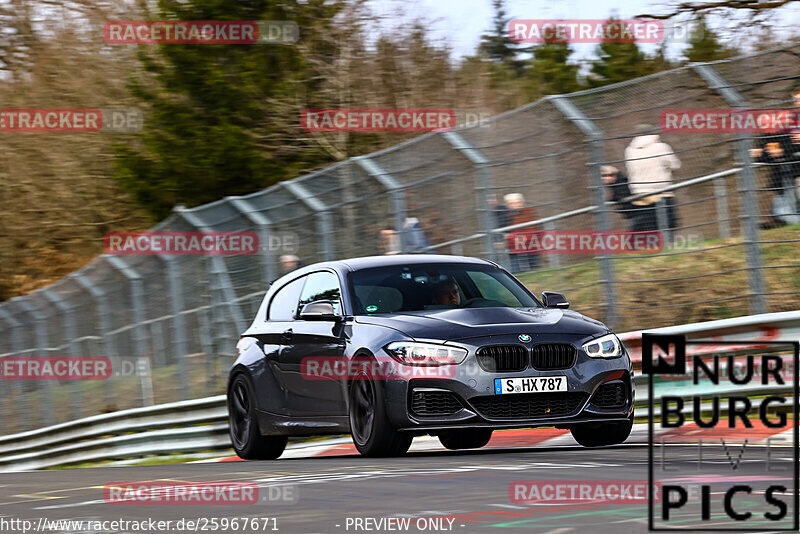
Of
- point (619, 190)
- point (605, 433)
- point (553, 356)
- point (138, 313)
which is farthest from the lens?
point (138, 313)

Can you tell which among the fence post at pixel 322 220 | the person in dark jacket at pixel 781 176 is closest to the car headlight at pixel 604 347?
the person in dark jacket at pixel 781 176

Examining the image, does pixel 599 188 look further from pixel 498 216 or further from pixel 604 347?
pixel 604 347

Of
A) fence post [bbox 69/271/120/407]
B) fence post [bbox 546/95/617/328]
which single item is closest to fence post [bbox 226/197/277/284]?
fence post [bbox 69/271/120/407]

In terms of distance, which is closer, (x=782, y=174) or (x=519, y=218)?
(x=782, y=174)

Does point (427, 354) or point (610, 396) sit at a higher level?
point (427, 354)

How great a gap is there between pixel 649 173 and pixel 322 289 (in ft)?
10.4

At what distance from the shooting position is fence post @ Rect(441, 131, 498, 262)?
536 inches

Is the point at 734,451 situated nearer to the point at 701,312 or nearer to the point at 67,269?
the point at 701,312

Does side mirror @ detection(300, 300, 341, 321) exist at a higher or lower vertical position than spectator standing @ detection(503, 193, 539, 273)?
lower

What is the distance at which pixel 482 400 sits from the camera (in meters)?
9.13

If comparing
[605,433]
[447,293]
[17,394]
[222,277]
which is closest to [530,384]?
[605,433]

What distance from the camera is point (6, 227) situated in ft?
122

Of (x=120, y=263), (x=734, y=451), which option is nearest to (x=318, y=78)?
(x=120, y=263)

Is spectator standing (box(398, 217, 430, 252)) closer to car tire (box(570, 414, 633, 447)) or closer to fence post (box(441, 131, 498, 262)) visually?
fence post (box(441, 131, 498, 262))
